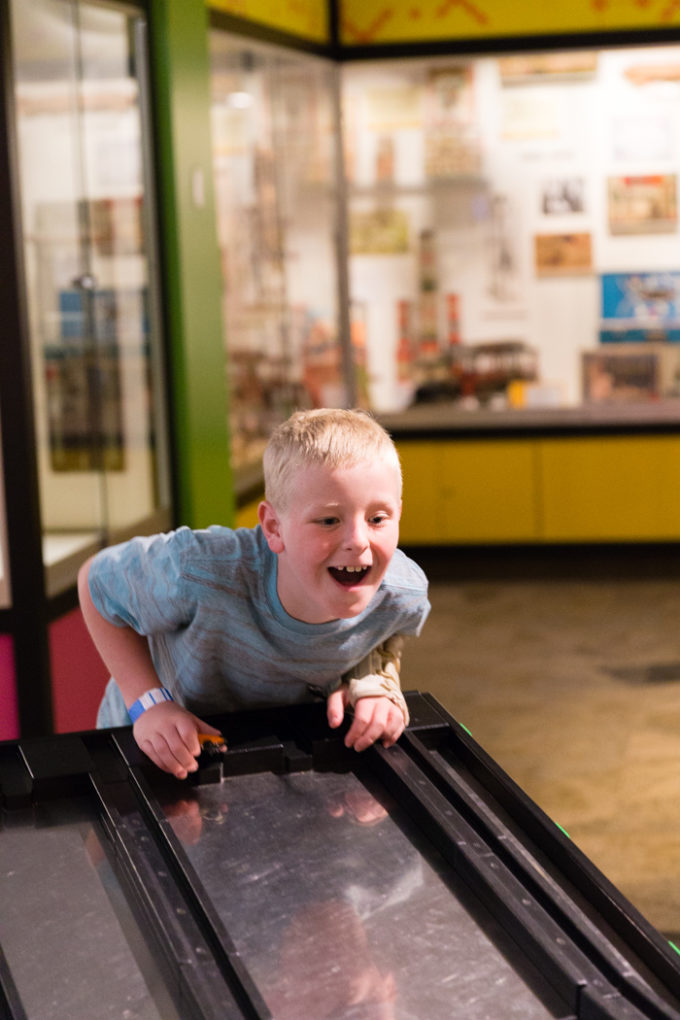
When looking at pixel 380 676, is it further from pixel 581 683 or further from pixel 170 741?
pixel 581 683

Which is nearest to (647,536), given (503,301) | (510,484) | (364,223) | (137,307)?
(510,484)

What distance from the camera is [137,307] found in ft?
14.8

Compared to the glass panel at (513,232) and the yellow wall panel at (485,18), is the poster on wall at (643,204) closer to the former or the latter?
the glass panel at (513,232)

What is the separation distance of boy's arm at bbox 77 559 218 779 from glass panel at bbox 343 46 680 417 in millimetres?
5305

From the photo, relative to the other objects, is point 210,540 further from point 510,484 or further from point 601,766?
point 510,484

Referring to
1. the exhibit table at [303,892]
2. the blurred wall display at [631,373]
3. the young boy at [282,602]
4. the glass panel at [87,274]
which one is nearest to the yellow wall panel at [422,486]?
the blurred wall display at [631,373]

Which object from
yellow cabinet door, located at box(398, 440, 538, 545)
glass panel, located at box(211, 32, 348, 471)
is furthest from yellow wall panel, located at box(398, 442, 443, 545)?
glass panel, located at box(211, 32, 348, 471)

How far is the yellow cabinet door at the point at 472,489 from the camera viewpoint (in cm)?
670

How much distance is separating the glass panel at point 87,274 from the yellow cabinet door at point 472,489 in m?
2.34

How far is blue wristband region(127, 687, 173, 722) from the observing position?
155 centimetres

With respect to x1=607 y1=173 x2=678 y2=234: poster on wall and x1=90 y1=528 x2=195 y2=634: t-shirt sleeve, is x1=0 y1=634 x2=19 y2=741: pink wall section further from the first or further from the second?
x1=607 y1=173 x2=678 y2=234: poster on wall

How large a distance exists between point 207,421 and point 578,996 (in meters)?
3.89

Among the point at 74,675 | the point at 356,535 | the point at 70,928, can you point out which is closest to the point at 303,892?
the point at 70,928

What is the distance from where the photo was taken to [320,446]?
1.39 m
